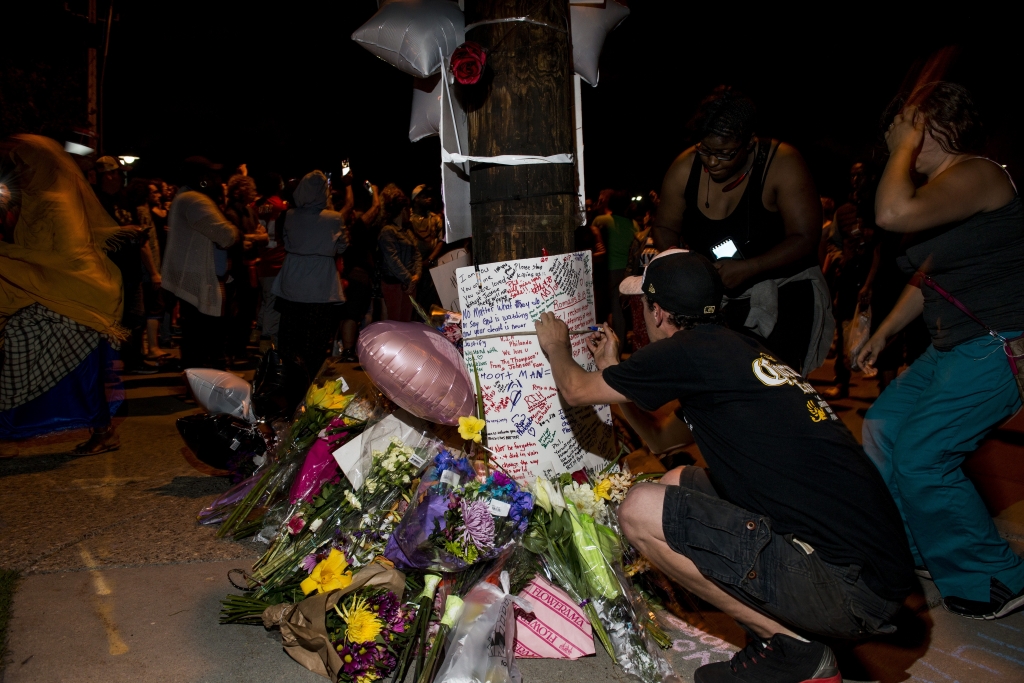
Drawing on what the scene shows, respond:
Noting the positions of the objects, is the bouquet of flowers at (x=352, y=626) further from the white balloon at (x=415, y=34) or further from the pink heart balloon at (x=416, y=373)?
the white balloon at (x=415, y=34)

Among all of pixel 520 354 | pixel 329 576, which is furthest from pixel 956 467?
pixel 329 576

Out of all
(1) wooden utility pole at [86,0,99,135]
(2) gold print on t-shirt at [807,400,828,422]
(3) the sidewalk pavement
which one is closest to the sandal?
(3) the sidewalk pavement

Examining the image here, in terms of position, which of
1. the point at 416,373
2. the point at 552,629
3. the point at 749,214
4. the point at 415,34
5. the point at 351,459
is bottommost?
the point at 552,629

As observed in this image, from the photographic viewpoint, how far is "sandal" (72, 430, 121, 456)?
503 cm

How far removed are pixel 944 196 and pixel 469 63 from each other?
72.5 inches

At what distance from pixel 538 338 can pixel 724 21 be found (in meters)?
14.5

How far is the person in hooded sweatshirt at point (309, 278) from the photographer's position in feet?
20.3

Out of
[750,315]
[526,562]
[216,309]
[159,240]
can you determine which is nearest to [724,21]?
[159,240]

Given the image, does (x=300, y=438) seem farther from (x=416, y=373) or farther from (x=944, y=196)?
(x=944, y=196)

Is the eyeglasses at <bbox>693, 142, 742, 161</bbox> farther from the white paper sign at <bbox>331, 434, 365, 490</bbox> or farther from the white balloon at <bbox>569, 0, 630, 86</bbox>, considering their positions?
the white paper sign at <bbox>331, 434, 365, 490</bbox>

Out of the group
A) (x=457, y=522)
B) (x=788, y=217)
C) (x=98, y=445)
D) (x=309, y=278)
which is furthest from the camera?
(x=309, y=278)

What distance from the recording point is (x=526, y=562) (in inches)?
107

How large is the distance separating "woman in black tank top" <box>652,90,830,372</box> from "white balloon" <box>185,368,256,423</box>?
2.50m

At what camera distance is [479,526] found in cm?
258
